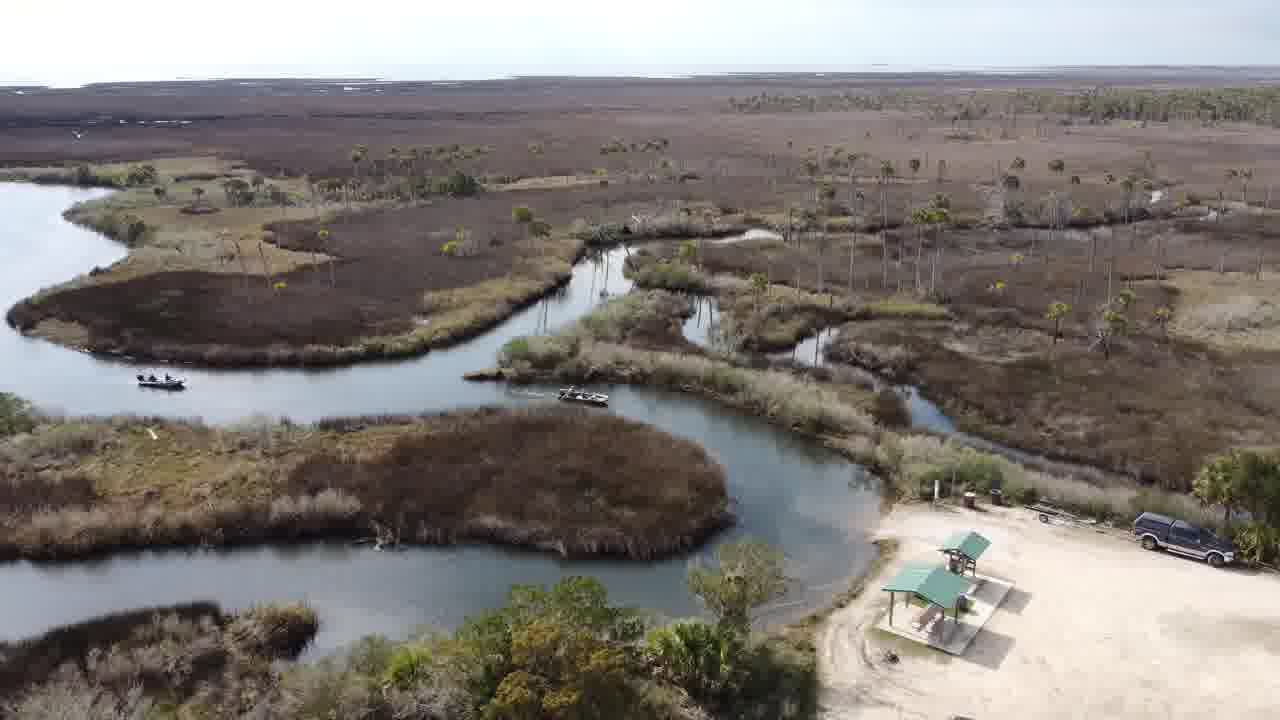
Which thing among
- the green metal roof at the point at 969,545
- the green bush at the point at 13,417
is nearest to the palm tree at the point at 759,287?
the green metal roof at the point at 969,545

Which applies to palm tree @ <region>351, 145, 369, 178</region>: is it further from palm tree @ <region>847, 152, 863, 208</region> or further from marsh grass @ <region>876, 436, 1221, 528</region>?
marsh grass @ <region>876, 436, 1221, 528</region>

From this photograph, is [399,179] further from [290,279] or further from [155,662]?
[155,662]

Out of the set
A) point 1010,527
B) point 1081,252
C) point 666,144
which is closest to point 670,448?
point 1010,527

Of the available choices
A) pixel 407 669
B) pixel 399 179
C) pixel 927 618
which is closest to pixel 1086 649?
pixel 927 618

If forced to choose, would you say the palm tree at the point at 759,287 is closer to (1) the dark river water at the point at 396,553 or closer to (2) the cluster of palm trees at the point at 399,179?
(1) the dark river water at the point at 396,553

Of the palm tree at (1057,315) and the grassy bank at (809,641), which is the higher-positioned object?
the palm tree at (1057,315)

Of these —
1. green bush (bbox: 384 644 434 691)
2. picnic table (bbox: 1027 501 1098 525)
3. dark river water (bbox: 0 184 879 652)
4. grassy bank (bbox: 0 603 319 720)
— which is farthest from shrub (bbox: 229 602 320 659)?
picnic table (bbox: 1027 501 1098 525)
